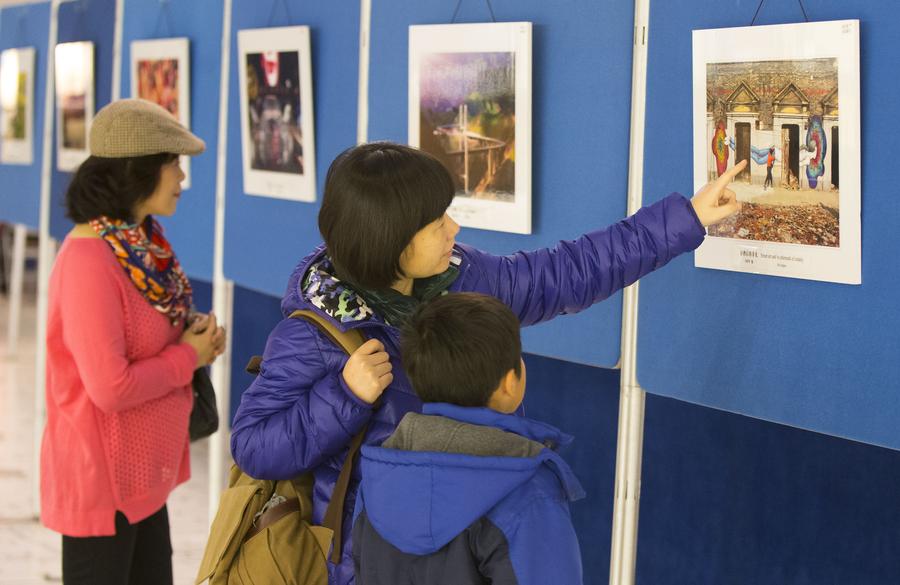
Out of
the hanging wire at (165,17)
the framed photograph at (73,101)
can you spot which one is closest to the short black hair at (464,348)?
the hanging wire at (165,17)

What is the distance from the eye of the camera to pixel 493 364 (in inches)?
71.1

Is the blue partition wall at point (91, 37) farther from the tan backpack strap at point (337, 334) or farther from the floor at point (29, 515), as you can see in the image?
the tan backpack strap at point (337, 334)

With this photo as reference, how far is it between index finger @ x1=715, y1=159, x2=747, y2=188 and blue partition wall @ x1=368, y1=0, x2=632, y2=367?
42cm

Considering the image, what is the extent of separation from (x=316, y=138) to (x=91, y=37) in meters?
1.98

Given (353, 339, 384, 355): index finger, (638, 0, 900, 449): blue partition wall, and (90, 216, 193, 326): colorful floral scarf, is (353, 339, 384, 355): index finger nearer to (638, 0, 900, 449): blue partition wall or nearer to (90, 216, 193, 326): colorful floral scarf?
(638, 0, 900, 449): blue partition wall

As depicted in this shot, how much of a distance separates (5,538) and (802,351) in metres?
3.94

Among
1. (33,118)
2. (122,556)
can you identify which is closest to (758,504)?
(122,556)

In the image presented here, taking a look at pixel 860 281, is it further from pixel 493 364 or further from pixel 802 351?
pixel 493 364

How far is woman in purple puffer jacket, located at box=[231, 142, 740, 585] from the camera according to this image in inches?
78.2

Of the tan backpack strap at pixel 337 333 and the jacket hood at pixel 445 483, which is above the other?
the tan backpack strap at pixel 337 333

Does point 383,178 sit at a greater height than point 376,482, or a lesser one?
greater

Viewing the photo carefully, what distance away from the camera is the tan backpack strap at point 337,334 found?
2047mm

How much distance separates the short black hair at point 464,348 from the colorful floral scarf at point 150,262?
1465mm

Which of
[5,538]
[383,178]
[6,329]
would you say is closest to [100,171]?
[383,178]
